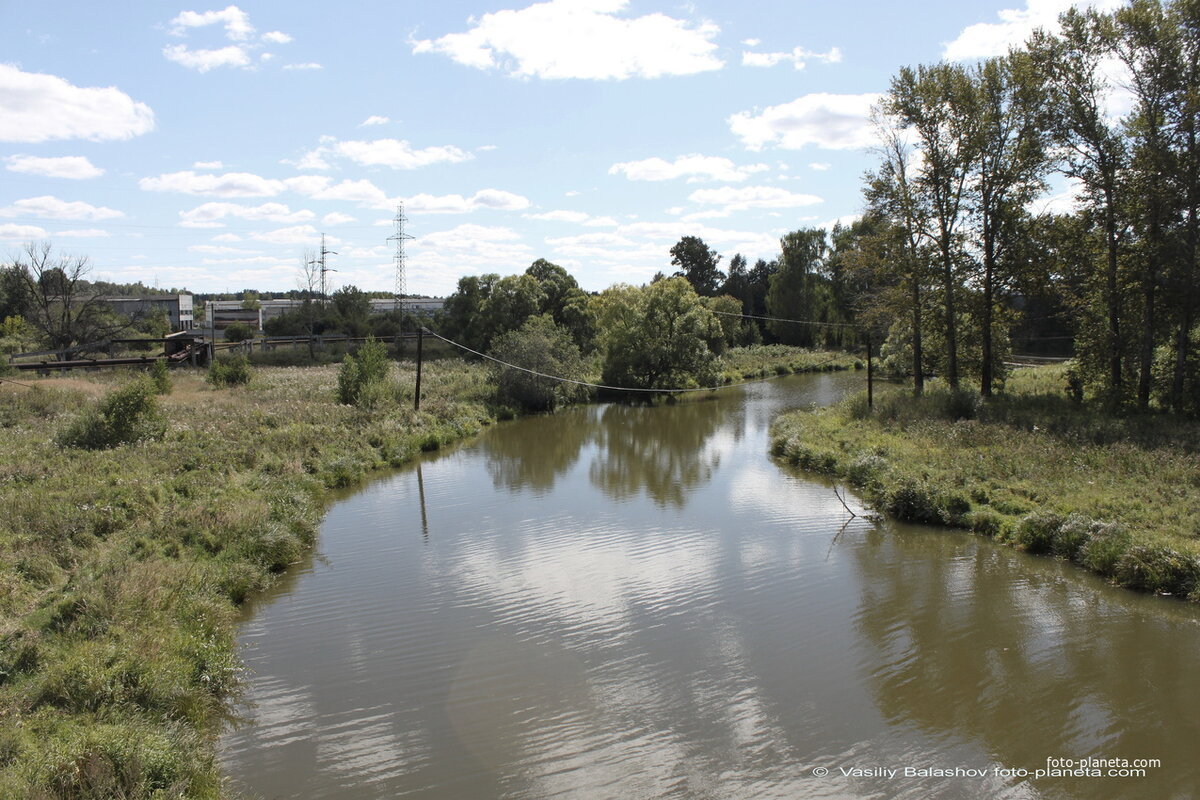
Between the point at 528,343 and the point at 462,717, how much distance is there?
28.5 meters

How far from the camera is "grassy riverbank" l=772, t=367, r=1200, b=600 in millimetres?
11914

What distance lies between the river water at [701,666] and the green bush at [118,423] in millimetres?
7173

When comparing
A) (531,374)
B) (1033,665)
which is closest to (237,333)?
(531,374)

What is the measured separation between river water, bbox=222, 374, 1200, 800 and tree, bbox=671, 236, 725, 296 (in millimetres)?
64775

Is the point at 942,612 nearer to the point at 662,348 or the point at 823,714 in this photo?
the point at 823,714

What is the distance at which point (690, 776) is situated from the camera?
7.11m

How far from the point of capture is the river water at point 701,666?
7.20 metres

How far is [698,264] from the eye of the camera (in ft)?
261

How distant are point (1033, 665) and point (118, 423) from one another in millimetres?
20472

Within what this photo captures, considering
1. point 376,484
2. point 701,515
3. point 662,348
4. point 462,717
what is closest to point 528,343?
point 662,348

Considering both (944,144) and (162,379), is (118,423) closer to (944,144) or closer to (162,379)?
(162,379)

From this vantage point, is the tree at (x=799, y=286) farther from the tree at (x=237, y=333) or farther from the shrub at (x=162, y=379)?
the shrub at (x=162, y=379)

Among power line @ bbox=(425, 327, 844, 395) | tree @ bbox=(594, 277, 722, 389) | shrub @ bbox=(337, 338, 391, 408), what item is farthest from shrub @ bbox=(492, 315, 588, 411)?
shrub @ bbox=(337, 338, 391, 408)

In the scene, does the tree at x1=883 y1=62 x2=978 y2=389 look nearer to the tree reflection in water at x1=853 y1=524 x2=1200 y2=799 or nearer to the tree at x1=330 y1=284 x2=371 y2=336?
the tree reflection in water at x1=853 y1=524 x2=1200 y2=799
